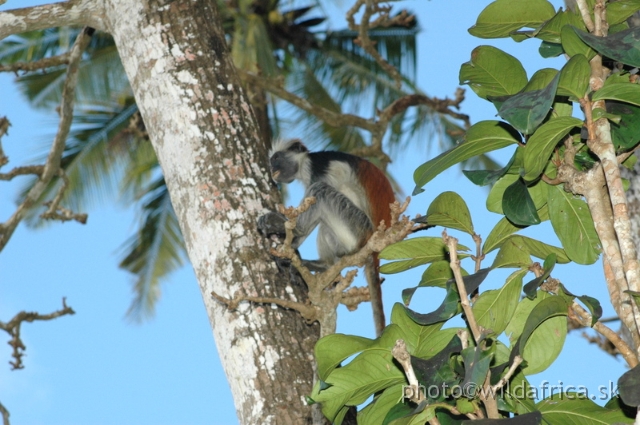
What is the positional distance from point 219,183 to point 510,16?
132 centimetres

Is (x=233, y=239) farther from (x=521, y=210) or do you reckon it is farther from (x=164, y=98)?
(x=521, y=210)

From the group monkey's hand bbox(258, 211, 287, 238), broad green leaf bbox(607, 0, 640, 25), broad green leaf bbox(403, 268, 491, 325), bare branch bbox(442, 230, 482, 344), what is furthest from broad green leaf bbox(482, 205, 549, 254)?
monkey's hand bbox(258, 211, 287, 238)

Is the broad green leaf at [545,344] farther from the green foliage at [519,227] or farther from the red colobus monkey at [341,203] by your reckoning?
the red colobus monkey at [341,203]

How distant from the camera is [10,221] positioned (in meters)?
4.19

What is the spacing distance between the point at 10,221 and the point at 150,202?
708cm

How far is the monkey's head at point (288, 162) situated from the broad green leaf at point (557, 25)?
111 inches

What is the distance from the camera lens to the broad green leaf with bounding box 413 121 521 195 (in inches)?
78.4

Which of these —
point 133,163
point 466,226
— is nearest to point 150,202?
A: point 133,163

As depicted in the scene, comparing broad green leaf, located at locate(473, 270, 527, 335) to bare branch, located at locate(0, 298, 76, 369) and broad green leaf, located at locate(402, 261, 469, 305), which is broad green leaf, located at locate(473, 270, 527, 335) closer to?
broad green leaf, located at locate(402, 261, 469, 305)

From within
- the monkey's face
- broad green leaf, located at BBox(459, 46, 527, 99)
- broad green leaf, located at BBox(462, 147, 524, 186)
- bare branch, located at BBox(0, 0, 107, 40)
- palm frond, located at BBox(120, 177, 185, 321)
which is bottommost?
broad green leaf, located at BBox(462, 147, 524, 186)

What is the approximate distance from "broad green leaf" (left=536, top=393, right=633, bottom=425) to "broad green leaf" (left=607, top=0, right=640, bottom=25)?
110 centimetres

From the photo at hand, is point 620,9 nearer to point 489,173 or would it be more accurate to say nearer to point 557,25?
point 557,25

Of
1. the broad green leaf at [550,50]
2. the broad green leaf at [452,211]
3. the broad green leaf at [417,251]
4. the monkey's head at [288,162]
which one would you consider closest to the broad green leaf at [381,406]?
the broad green leaf at [417,251]

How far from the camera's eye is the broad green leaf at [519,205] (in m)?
2.00
